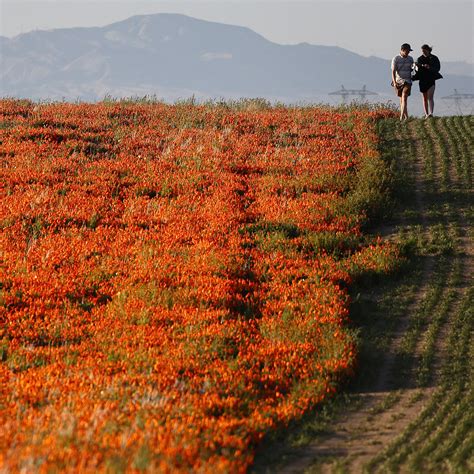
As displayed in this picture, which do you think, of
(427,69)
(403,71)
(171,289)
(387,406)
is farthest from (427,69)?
(387,406)

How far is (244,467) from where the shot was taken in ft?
22.9

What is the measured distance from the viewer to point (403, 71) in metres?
25.6

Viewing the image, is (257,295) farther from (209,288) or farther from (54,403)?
(54,403)

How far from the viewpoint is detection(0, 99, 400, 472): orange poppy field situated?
7391 mm

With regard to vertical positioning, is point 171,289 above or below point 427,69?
below

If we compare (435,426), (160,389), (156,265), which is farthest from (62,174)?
(435,426)

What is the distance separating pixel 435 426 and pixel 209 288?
4.39 m

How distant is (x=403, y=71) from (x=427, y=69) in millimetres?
810

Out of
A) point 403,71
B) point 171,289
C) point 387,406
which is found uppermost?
point 403,71

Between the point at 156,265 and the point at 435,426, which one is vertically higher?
the point at 156,265

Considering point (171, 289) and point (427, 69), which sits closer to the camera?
point (171, 289)

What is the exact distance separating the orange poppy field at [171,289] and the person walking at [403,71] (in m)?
3.55

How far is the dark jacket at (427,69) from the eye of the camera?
25797 millimetres

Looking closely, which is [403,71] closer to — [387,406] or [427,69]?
[427,69]
